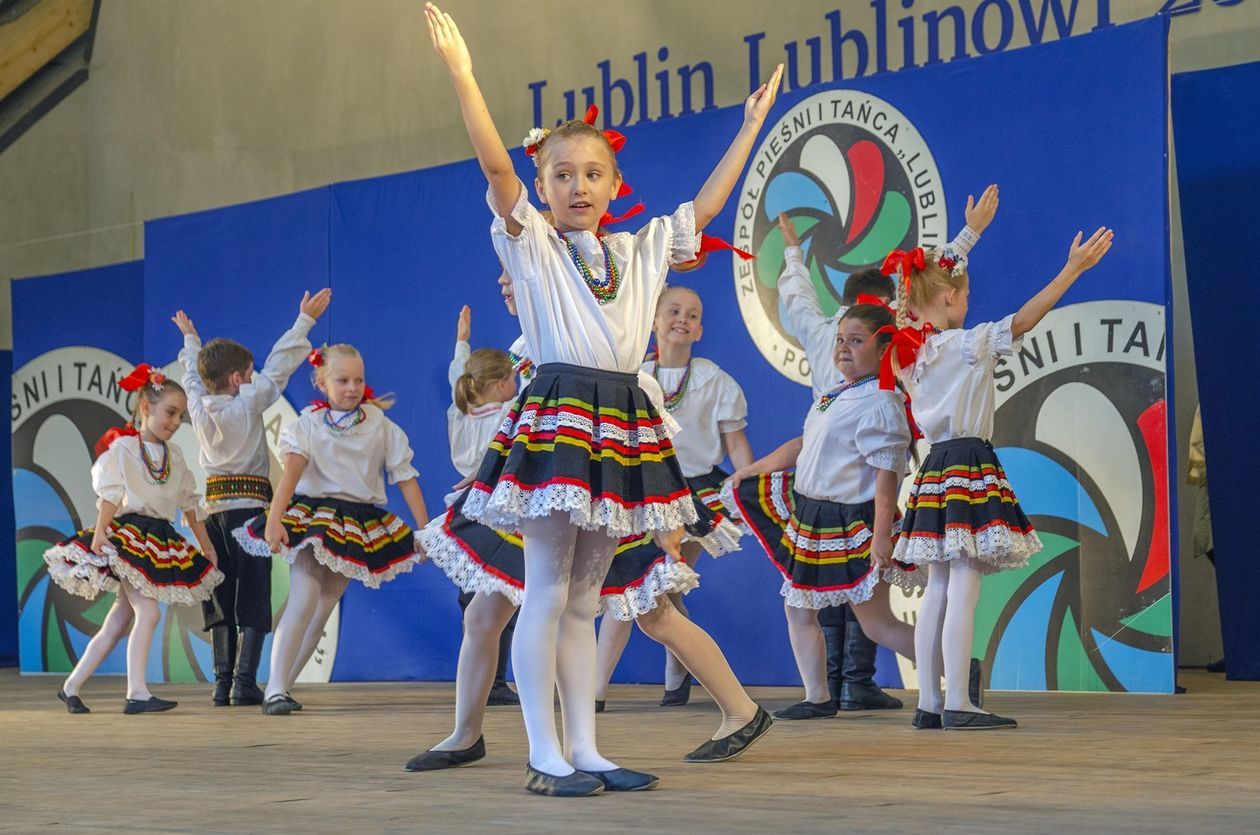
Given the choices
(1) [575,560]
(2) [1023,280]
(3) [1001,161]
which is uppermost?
(3) [1001,161]

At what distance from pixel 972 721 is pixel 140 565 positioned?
10.2ft

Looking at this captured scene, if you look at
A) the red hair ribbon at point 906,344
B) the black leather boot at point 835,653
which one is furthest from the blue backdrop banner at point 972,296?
the red hair ribbon at point 906,344

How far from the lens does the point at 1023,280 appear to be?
5.46 m

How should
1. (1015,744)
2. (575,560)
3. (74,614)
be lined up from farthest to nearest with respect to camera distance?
1. (74,614)
2. (1015,744)
3. (575,560)

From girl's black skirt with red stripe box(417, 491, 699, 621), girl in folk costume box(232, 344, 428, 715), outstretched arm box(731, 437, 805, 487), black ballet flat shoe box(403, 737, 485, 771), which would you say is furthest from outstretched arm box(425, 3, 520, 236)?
girl in folk costume box(232, 344, 428, 715)

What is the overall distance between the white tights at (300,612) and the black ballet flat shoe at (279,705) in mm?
21

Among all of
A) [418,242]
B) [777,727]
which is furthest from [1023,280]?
[418,242]

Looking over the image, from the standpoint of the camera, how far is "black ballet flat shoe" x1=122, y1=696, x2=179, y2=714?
215 inches

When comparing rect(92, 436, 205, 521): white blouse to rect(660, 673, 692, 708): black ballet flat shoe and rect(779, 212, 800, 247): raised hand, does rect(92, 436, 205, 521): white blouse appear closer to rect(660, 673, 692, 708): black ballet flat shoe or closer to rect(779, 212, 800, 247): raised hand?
rect(660, 673, 692, 708): black ballet flat shoe

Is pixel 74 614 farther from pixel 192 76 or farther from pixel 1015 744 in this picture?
pixel 1015 744

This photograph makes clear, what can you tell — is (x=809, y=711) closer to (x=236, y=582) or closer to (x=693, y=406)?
(x=693, y=406)

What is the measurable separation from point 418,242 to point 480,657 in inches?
168

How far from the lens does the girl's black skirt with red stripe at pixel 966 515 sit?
395 cm

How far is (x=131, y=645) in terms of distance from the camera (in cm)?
558
